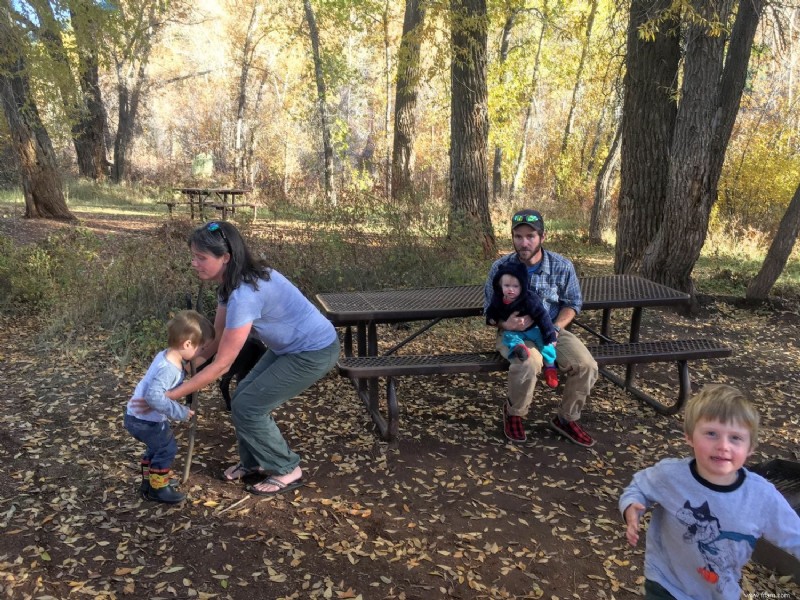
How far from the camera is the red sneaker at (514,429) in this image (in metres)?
3.83

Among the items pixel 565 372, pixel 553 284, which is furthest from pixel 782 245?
pixel 565 372

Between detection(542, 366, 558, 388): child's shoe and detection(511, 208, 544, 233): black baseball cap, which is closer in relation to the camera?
detection(542, 366, 558, 388): child's shoe

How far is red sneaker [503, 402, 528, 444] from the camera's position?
12.6ft

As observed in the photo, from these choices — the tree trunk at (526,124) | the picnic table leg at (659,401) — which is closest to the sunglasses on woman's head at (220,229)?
the picnic table leg at (659,401)

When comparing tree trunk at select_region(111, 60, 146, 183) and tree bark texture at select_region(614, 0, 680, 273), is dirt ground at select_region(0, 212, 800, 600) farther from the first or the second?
tree trunk at select_region(111, 60, 146, 183)

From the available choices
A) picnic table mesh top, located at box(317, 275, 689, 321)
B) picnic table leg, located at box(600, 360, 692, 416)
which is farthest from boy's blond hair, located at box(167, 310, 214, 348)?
picnic table leg, located at box(600, 360, 692, 416)

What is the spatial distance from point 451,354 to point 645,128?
4427mm

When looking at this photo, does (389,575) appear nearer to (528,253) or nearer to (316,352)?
(316,352)

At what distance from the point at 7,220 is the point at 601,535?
10.8 metres

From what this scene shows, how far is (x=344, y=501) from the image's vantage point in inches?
122

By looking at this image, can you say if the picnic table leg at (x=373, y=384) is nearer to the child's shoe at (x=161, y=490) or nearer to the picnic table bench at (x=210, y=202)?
the child's shoe at (x=161, y=490)

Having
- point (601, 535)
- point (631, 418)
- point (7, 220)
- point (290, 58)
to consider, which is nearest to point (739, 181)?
point (631, 418)

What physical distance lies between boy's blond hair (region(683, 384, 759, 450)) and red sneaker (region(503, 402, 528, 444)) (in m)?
2.12

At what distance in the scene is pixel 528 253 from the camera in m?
3.86
